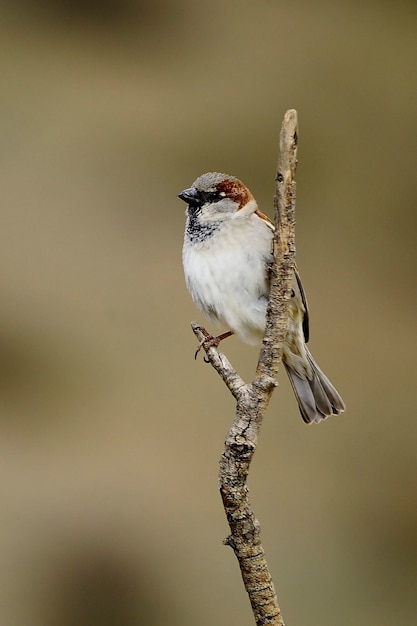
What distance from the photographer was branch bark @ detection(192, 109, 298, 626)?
0.79m

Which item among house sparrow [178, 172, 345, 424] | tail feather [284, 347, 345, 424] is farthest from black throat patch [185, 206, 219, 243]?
tail feather [284, 347, 345, 424]

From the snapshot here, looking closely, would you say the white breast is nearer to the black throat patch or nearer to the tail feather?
the black throat patch

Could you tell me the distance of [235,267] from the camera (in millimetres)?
1053

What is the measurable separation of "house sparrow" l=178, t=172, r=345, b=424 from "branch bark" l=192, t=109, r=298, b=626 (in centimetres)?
22

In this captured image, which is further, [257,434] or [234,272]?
[234,272]

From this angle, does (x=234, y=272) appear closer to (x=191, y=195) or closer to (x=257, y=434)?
(x=191, y=195)

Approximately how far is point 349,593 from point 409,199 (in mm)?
962

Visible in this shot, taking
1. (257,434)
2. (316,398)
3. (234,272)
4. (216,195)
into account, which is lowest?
(257,434)

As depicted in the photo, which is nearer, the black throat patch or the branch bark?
the branch bark

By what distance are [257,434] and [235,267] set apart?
31 centimetres

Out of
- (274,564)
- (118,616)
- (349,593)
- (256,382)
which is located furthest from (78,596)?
(256,382)

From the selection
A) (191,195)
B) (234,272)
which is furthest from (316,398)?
(191,195)

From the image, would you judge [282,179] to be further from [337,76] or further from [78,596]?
[78,596]

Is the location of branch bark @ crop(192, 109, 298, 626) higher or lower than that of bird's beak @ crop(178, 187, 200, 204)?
lower
